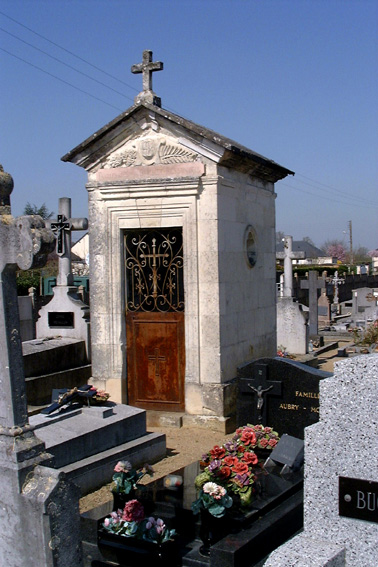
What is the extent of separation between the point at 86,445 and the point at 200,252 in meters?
3.08

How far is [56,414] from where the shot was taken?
21.6 ft

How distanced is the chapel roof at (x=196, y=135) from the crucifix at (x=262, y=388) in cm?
278

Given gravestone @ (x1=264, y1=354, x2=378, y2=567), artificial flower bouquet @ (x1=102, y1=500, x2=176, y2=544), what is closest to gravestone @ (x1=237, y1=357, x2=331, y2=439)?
artificial flower bouquet @ (x1=102, y1=500, x2=176, y2=544)

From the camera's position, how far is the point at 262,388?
7141 millimetres

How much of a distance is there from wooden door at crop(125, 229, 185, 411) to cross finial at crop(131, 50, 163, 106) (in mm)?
1803

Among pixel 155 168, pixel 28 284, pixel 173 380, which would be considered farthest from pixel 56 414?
pixel 28 284

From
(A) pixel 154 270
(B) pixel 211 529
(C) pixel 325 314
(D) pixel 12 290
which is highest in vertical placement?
(A) pixel 154 270

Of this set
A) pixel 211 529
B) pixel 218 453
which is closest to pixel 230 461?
pixel 218 453

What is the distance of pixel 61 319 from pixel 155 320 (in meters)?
2.04

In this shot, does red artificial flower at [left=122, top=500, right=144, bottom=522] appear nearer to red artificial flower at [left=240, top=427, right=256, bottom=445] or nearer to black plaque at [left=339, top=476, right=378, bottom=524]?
red artificial flower at [left=240, top=427, right=256, bottom=445]

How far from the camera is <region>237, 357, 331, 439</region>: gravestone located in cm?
687

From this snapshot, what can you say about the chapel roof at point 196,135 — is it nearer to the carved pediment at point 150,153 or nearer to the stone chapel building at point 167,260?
the stone chapel building at point 167,260

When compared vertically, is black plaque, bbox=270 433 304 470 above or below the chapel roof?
below

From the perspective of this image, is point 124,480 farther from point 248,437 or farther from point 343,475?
point 343,475
